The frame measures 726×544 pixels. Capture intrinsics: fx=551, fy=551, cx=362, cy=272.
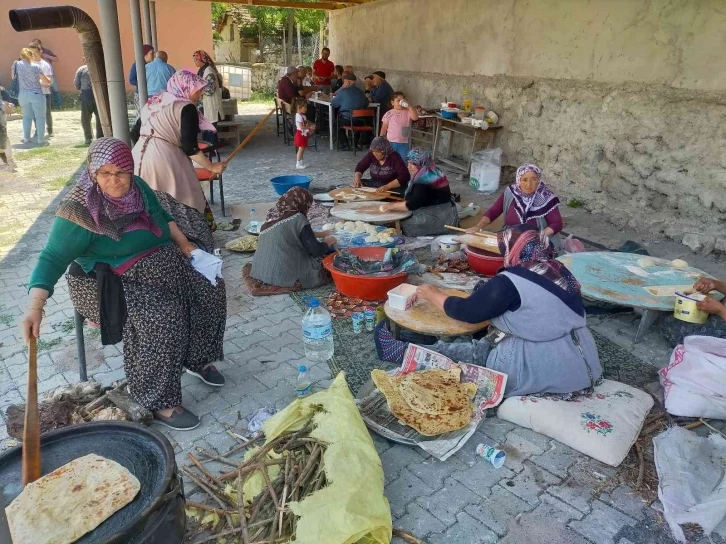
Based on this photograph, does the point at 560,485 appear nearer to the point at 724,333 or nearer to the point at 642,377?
the point at 642,377

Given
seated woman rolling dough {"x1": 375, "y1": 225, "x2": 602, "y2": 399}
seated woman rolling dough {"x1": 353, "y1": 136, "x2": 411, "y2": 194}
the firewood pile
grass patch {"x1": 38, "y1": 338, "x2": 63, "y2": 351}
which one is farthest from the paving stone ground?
seated woman rolling dough {"x1": 353, "y1": 136, "x2": 411, "y2": 194}

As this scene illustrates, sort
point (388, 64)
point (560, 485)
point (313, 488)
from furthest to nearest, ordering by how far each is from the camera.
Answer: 1. point (388, 64)
2. point (560, 485)
3. point (313, 488)

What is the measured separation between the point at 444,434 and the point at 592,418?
787mm

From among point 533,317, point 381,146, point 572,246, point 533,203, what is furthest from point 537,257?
point 381,146

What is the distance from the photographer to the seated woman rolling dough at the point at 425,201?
5.62 metres

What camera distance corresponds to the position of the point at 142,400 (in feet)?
9.77

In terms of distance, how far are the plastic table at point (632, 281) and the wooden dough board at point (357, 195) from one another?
2.31 meters

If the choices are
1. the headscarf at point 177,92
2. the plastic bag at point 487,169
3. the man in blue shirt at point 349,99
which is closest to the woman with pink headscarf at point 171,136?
the headscarf at point 177,92

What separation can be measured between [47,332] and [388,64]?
34.7 feet

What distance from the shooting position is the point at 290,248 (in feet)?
15.2

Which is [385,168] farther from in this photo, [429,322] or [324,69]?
[324,69]

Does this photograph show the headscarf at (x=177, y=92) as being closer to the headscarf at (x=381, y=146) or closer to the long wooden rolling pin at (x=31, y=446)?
the headscarf at (x=381, y=146)

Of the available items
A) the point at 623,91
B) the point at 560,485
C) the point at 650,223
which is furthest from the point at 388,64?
the point at 560,485

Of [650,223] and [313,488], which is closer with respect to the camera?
[313,488]
